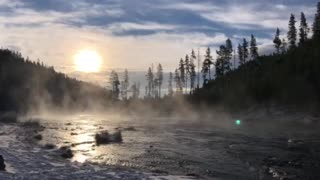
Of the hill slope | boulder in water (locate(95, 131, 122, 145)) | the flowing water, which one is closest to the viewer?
the flowing water

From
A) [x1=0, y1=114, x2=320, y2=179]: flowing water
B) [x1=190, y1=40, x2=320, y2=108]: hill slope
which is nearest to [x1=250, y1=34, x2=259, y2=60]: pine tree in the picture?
[x1=190, y1=40, x2=320, y2=108]: hill slope

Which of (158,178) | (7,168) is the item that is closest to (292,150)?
(158,178)

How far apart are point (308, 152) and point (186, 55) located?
160500 millimetres

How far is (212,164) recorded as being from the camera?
33.2 meters

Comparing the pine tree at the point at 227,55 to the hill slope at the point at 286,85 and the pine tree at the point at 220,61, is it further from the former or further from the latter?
the hill slope at the point at 286,85

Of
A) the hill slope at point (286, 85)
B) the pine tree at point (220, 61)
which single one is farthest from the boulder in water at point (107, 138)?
the pine tree at point (220, 61)

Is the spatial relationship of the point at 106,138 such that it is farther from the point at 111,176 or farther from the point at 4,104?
the point at 4,104

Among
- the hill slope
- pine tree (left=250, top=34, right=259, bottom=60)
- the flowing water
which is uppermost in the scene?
pine tree (left=250, top=34, right=259, bottom=60)

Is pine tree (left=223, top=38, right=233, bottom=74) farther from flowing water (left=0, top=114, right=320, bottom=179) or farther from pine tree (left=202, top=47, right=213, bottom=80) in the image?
flowing water (left=0, top=114, right=320, bottom=179)

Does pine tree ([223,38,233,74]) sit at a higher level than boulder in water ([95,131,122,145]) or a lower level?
higher

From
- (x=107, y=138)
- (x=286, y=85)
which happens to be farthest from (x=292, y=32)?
(x=107, y=138)

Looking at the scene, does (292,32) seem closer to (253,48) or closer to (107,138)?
(253,48)

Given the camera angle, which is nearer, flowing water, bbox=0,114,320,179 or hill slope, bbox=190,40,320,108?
flowing water, bbox=0,114,320,179

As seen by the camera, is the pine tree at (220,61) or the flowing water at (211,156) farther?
the pine tree at (220,61)
